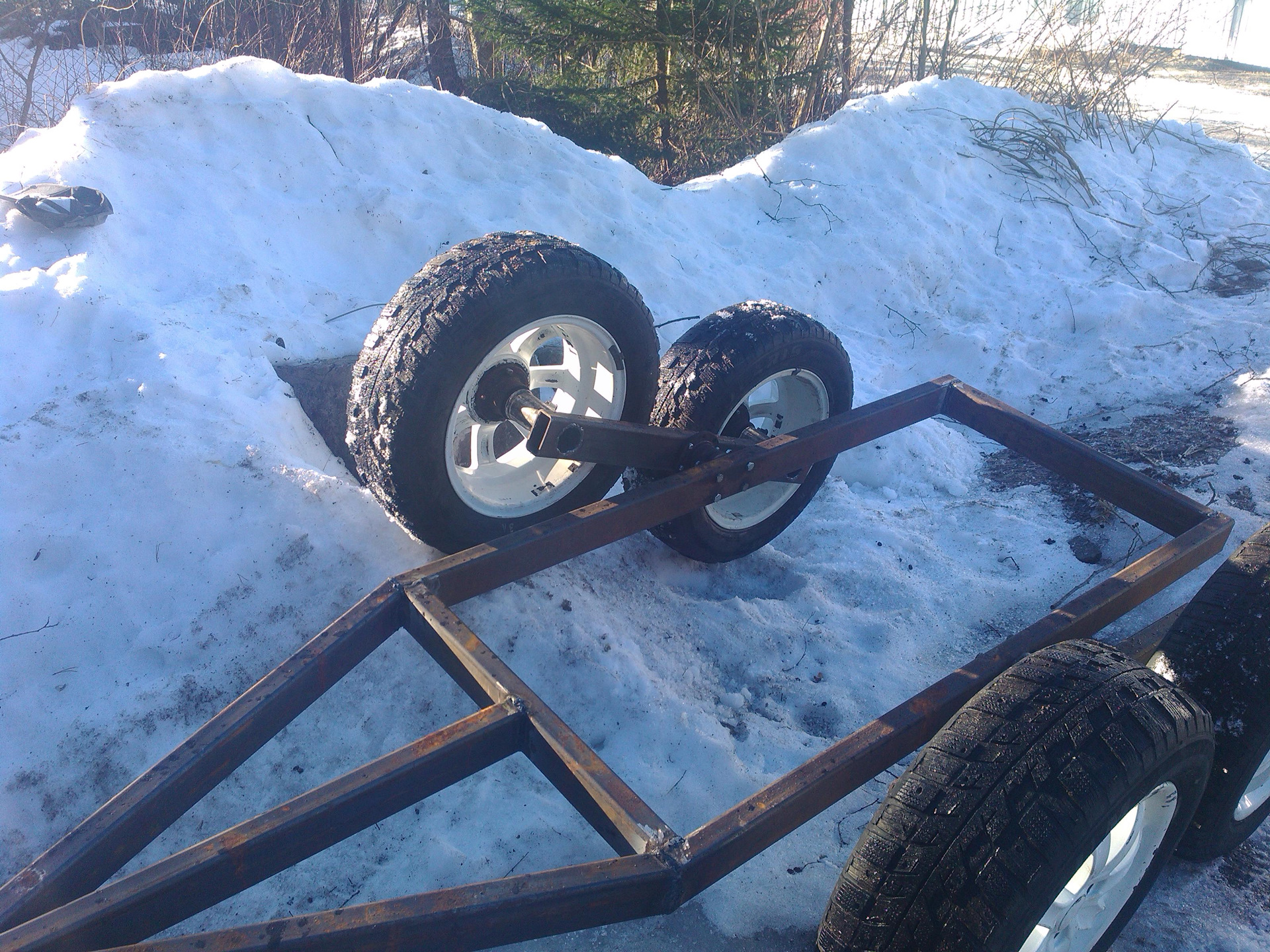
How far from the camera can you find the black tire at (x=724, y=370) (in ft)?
12.0

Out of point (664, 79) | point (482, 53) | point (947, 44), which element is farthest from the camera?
point (482, 53)

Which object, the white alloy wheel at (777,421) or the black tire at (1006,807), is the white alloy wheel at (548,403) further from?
the black tire at (1006,807)

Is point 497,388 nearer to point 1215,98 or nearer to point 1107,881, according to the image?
point 1107,881

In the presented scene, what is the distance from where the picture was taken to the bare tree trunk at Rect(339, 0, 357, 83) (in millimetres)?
8773

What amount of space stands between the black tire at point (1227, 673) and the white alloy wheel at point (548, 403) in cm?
216

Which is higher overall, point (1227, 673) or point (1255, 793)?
point (1227, 673)

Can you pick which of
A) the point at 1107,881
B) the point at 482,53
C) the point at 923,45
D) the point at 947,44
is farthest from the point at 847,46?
the point at 1107,881

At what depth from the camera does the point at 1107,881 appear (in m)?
2.31

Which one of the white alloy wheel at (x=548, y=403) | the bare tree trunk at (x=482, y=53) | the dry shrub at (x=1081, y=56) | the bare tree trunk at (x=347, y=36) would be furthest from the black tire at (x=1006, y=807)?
the bare tree trunk at (x=482, y=53)

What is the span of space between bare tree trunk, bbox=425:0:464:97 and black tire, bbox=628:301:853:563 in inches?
283

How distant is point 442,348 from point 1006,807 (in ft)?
7.10

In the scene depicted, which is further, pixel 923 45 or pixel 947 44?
pixel 923 45

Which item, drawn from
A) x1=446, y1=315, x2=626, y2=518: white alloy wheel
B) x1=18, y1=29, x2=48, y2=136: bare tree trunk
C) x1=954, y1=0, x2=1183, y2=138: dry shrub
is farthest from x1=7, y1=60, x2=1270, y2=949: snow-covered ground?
x1=954, y1=0, x2=1183, y2=138: dry shrub

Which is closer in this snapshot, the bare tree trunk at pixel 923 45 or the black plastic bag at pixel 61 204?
the black plastic bag at pixel 61 204
